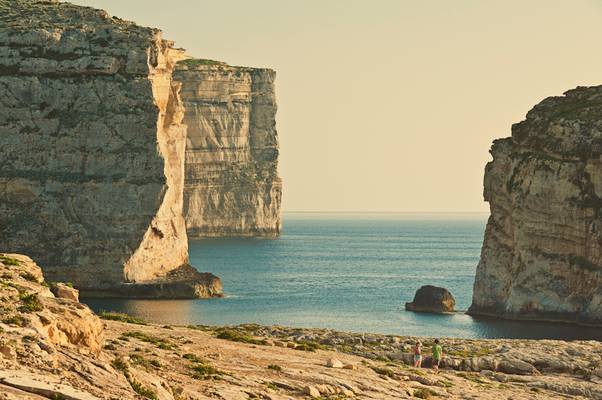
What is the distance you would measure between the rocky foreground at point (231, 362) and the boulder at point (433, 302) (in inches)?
1802

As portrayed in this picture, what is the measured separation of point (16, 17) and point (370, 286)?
165ft

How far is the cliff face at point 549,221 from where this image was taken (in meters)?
108

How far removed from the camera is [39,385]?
3250cm

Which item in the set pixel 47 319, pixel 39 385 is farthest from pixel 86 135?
pixel 39 385

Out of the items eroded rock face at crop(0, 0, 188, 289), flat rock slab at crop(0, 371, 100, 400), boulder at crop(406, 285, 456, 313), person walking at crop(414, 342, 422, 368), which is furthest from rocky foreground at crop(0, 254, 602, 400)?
eroded rock face at crop(0, 0, 188, 289)

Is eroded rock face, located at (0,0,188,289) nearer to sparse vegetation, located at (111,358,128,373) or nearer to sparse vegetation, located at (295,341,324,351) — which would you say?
sparse vegetation, located at (295,341,324,351)

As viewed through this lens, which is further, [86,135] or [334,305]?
[86,135]

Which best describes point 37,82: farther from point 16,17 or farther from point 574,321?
point 574,321

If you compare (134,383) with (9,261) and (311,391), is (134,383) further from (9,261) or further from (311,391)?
(9,261)

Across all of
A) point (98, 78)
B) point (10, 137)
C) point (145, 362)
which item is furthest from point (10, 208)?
point (145, 362)

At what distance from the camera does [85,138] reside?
449 ft

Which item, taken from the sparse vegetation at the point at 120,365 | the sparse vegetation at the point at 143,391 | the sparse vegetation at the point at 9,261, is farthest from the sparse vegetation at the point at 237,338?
the sparse vegetation at the point at 143,391

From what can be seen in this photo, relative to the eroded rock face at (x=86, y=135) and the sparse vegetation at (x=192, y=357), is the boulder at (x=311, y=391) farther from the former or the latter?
the eroded rock face at (x=86, y=135)

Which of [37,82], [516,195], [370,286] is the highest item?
[37,82]
